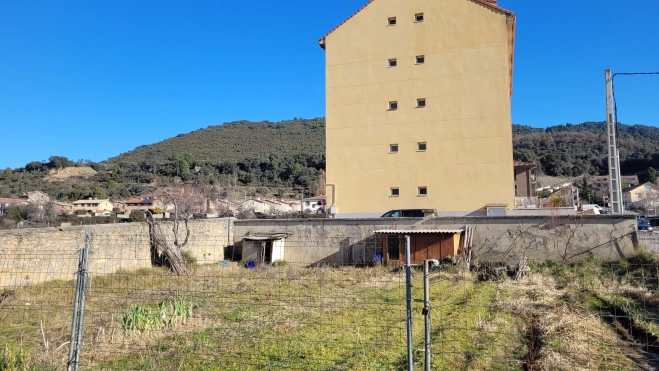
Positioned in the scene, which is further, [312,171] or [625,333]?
[312,171]

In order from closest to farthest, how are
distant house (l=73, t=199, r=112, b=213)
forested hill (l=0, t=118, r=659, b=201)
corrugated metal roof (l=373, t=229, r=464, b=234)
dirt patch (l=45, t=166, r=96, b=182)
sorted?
1. corrugated metal roof (l=373, t=229, r=464, b=234)
2. distant house (l=73, t=199, r=112, b=213)
3. forested hill (l=0, t=118, r=659, b=201)
4. dirt patch (l=45, t=166, r=96, b=182)

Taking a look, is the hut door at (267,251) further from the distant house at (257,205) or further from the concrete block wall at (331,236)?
the distant house at (257,205)

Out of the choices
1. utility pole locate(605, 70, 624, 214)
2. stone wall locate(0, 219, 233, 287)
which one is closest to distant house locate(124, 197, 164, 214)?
stone wall locate(0, 219, 233, 287)

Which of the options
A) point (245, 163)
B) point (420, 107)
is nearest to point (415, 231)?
point (420, 107)

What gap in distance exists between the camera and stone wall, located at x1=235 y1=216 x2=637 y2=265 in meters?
16.0

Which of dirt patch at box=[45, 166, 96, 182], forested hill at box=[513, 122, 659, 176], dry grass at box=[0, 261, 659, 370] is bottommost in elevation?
dry grass at box=[0, 261, 659, 370]

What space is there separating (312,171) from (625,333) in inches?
2423

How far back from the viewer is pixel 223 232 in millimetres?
21312

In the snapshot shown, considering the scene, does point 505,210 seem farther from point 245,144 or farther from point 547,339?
point 245,144

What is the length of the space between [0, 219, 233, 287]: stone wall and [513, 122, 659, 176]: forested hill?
63.3 m

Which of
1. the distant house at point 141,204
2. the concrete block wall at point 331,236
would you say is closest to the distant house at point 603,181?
the concrete block wall at point 331,236

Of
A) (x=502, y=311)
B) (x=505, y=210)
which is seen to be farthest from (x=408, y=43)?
(x=502, y=311)

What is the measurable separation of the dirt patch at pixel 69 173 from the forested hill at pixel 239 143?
8.81 metres

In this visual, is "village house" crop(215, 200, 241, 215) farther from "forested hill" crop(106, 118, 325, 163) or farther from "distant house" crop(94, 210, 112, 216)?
"forested hill" crop(106, 118, 325, 163)
